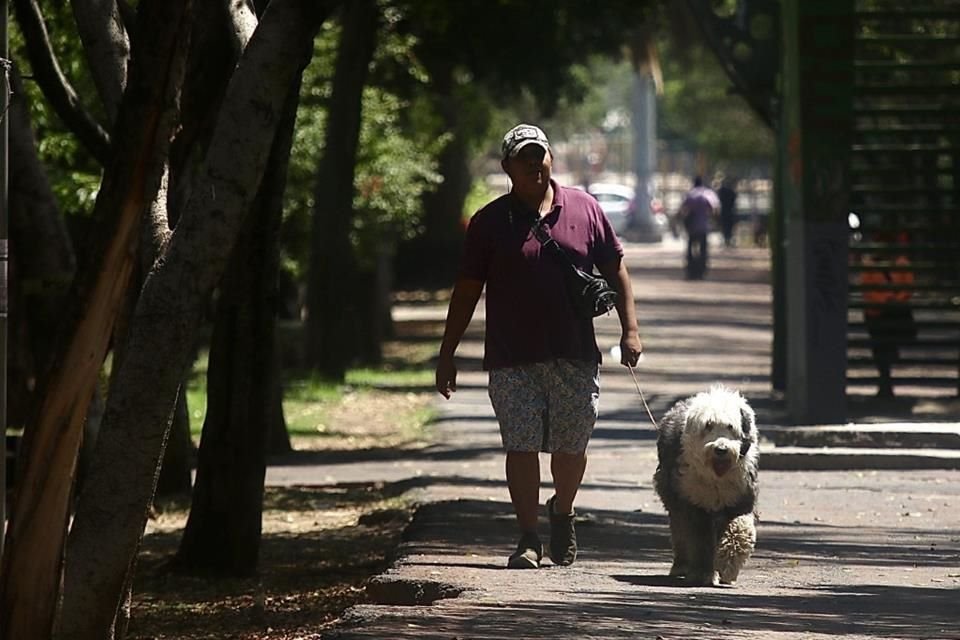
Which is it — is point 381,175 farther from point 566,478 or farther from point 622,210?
point 622,210

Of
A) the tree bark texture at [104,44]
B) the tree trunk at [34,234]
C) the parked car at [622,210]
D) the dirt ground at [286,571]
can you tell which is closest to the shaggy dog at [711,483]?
the dirt ground at [286,571]

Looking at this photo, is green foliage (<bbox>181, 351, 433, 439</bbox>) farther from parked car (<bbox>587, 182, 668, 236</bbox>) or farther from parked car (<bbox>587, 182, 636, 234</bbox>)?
parked car (<bbox>587, 182, 636, 234</bbox>)

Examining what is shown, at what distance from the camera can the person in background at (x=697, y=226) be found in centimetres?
4238

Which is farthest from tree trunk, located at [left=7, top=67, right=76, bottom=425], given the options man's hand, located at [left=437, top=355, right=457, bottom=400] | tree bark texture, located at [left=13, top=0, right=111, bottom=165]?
man's hand, located at [left=437, top=355, right=457, bottom=400]

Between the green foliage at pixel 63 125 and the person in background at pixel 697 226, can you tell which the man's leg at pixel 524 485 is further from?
the person in background at pixel 697 226

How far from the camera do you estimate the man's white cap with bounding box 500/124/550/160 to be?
9148 millimetres

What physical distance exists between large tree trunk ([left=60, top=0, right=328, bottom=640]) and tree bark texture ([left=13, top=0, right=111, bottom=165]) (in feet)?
10.6

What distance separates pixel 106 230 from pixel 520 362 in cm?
246

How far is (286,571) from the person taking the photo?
37.1 feet

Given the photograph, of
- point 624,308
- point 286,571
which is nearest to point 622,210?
point 286,571

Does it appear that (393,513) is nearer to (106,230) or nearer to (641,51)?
(106,230)

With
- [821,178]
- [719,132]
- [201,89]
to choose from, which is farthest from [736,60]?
[719,132]

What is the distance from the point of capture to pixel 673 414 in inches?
354

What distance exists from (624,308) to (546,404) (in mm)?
625
